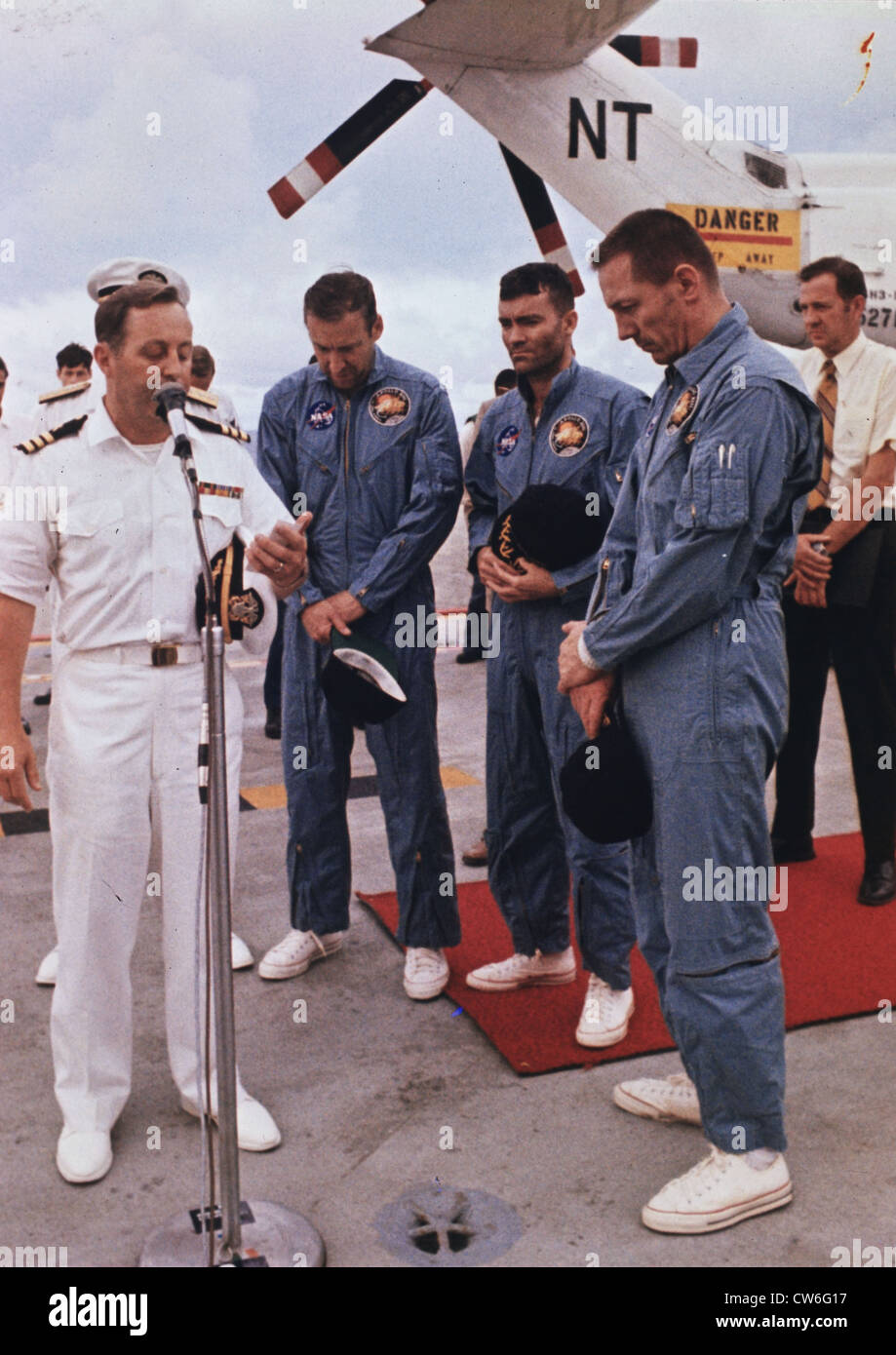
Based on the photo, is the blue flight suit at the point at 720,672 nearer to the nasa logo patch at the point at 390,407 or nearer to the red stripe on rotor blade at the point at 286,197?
the nasa logo patch at the point at 390,407

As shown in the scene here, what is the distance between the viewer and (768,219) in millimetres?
8648

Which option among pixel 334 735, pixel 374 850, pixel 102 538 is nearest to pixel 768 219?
pixel 374 850

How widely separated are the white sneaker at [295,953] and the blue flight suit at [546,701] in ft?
1.97

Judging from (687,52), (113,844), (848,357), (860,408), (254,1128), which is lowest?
(254,1128)

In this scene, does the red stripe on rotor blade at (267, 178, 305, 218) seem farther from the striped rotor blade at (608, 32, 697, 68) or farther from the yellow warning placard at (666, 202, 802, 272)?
the yellow warning placard at (666, 202, 802, 272)

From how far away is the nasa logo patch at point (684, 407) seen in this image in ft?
6.89

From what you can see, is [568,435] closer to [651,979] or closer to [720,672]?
[720,672]

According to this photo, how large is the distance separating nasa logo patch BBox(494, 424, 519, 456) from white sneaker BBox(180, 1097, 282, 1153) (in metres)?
1.75

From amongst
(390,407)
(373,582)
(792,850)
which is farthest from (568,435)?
(792,850)

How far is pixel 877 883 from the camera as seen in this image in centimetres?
382

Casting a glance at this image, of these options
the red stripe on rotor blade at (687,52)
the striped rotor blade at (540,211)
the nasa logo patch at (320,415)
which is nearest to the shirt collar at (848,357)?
the nasa logo patch at (320,415)

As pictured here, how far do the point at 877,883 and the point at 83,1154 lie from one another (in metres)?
2.63

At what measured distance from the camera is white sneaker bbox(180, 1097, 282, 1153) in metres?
2.45

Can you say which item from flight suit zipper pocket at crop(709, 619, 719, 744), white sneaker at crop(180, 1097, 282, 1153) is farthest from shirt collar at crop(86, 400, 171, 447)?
white sneaker at crop(180, 1097, 282, 1153)
